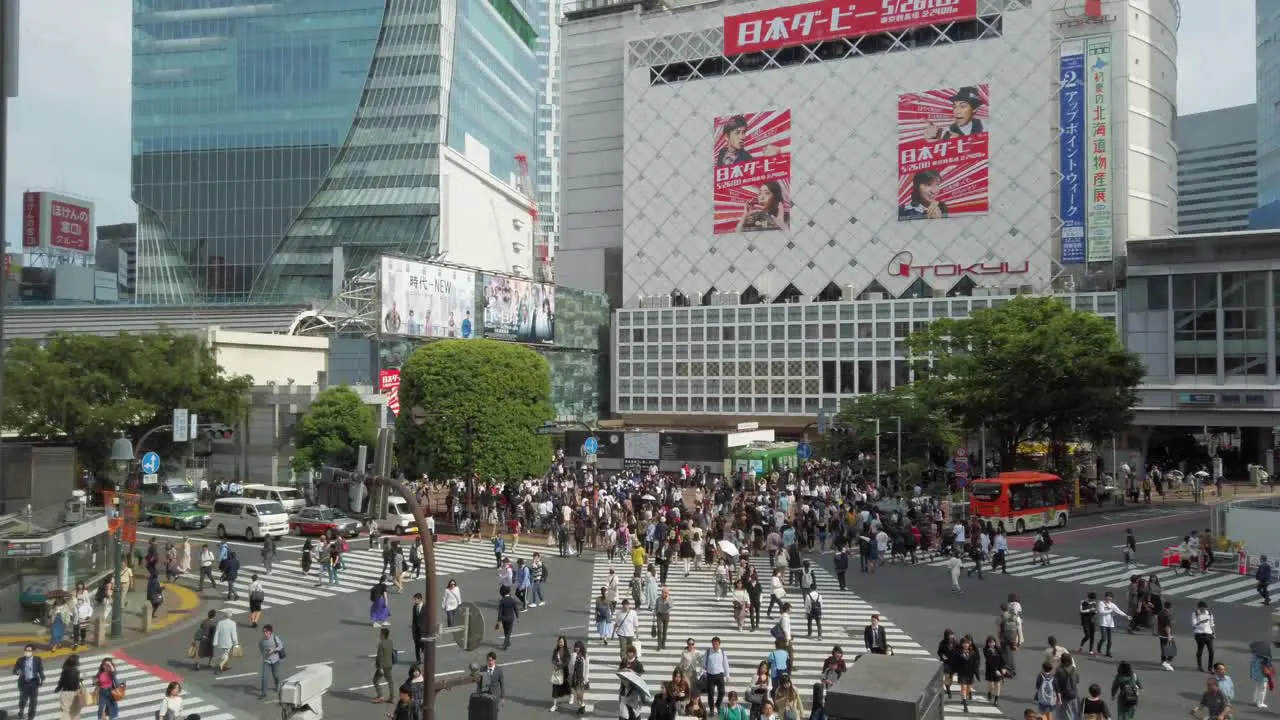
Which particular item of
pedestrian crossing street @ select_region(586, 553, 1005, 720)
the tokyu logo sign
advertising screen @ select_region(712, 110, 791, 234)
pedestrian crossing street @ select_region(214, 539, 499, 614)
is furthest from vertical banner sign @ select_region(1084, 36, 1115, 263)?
pedestrian crossing street @ select_region(214, 539, 499, 614)

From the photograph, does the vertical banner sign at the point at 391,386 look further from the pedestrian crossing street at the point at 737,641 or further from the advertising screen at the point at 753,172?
the advertising screen at the point at 753,172

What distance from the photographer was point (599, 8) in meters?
98.8

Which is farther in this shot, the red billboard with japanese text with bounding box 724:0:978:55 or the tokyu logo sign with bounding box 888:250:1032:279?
the red billboard with japanese text with bounding box 724:0:978:55

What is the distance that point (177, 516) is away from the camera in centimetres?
4375

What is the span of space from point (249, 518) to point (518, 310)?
41768 millimetres

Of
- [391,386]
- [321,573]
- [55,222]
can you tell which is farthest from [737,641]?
[55,222]

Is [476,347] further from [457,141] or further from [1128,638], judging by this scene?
[457,141]

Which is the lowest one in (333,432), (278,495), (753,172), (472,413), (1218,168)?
(278,495)

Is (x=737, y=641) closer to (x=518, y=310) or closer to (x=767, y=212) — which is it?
(x=518, y=310)

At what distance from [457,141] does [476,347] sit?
187 ft

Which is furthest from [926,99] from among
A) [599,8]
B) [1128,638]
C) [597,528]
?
[1128,638]

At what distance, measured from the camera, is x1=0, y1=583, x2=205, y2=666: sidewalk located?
2512 cm

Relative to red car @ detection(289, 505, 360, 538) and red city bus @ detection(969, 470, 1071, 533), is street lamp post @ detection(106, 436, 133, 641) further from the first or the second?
red city bus @ detection(969, 470, 1071, 533)

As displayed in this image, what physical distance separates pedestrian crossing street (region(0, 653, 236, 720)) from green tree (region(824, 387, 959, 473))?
133ft
